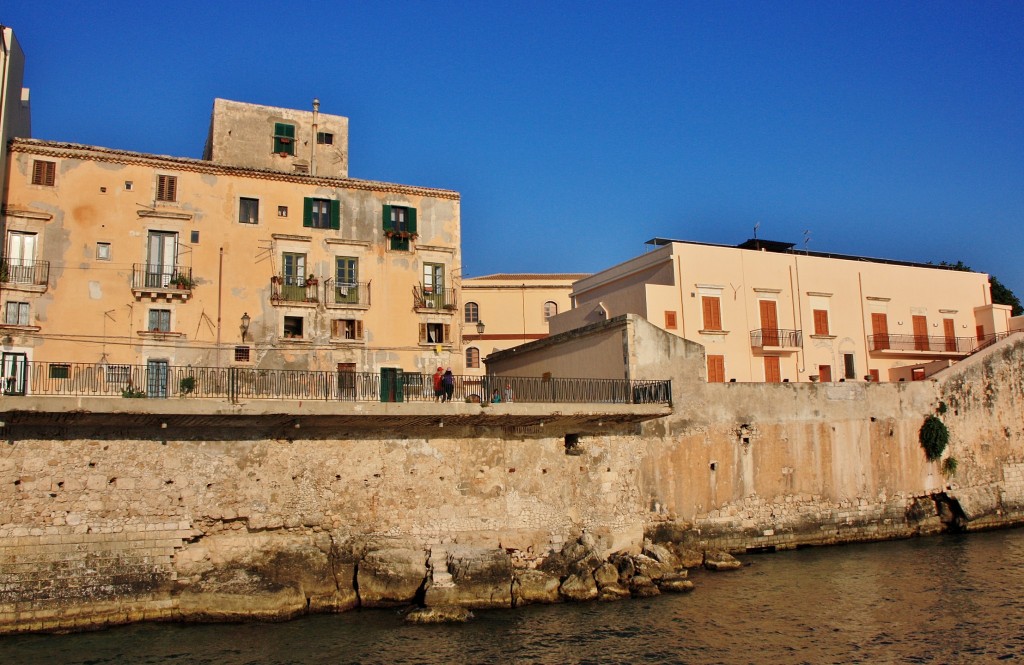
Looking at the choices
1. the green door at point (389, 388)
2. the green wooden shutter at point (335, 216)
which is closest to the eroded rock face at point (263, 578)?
the green door at point (389, 388)

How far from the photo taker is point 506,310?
56031mm

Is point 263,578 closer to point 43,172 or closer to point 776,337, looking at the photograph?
point 43,172

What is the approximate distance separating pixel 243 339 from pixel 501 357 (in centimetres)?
1225

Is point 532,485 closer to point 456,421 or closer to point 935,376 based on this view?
Answer: point 456,421

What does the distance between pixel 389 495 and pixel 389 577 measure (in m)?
2.33

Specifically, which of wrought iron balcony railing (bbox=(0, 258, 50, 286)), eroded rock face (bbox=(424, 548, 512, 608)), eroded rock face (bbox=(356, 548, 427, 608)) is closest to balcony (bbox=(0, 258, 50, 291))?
wrought iron balcony railing (bbox=(0, 258, 50, 286))

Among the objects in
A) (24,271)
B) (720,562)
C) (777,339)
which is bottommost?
(720,562)

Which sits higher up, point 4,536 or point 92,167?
point 92,167

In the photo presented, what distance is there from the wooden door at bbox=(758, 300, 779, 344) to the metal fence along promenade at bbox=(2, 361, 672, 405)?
1089 cm

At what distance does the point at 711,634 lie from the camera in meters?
20.8

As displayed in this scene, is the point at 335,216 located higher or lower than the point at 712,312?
higher

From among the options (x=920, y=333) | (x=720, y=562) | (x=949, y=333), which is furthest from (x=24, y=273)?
(x=949, y=333)

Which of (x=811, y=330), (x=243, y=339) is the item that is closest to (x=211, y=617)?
(x=243, y=339)

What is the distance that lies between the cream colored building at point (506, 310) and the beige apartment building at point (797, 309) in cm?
1090
